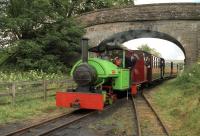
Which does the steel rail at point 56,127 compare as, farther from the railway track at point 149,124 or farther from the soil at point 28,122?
the railway track at point 149,124

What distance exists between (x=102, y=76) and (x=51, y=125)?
345 centimetres

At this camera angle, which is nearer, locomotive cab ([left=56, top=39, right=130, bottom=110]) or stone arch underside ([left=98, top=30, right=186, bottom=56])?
locomotive cab ([left=56, top=39, right=130, bottom=110])

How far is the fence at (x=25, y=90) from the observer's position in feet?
47.2

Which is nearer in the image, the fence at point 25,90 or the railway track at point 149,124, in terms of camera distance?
the railway track at point 149,124

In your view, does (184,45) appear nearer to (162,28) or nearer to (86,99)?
(162,28)

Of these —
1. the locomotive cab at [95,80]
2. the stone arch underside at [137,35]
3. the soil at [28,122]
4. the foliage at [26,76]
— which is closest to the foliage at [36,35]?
the foliage at [26,76]

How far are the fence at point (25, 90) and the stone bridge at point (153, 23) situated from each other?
12.1 m

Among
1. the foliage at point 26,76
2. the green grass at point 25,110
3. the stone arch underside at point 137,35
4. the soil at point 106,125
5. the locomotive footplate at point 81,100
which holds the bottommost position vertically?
the soil at point 106,125

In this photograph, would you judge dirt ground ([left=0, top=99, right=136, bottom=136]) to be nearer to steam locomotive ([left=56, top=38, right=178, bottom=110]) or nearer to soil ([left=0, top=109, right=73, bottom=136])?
soil ([left=0, top=109, right=73, bottom=136])

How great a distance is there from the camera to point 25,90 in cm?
1596

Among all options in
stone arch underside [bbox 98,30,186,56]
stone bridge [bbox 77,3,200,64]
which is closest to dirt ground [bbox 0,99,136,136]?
stone bridge [bbox 77,3,200,64]

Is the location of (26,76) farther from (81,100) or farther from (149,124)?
(149,124)

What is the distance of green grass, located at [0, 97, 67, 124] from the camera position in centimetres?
1236

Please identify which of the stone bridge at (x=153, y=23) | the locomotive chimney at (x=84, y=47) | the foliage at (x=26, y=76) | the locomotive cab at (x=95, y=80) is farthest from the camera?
the stone bridge at (x=153, y=23)
